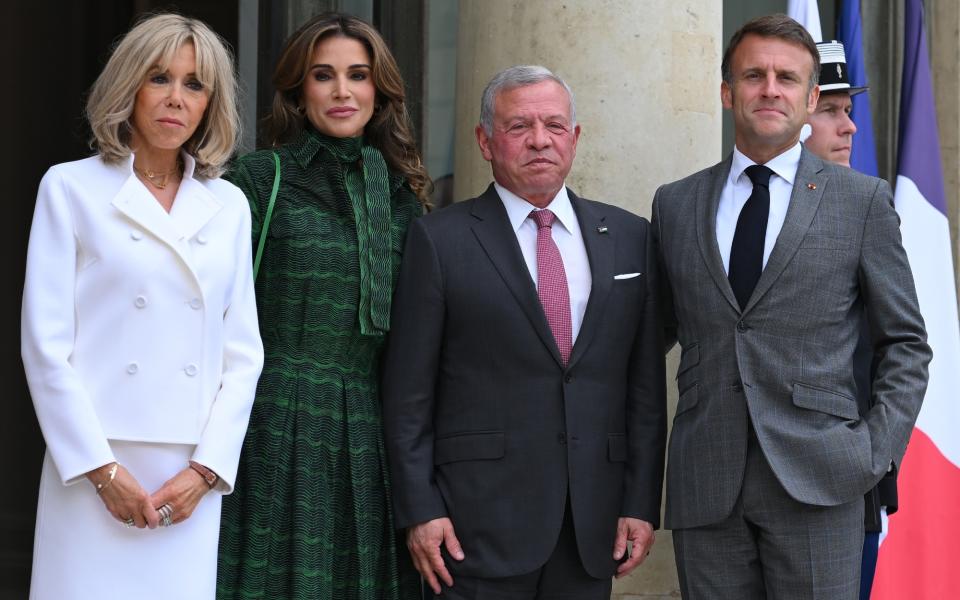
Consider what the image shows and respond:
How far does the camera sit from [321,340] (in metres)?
3.49

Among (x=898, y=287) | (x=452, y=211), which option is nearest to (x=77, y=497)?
(x=452, y=211)

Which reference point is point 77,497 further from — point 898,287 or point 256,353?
point 898,287

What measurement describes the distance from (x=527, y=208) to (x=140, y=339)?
115 cm

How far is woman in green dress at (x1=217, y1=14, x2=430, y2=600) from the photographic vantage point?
11.2 ft

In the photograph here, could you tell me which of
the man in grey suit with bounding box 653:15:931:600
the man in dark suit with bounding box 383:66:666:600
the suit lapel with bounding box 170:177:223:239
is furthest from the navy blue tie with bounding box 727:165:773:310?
the suit lapel with bounding box 170:177:223:239

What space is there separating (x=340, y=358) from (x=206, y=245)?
53cm

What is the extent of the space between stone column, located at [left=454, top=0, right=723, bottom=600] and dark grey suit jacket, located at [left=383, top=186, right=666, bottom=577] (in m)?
0.75

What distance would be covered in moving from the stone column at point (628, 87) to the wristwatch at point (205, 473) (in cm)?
167

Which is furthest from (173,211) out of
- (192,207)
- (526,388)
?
(526,388)

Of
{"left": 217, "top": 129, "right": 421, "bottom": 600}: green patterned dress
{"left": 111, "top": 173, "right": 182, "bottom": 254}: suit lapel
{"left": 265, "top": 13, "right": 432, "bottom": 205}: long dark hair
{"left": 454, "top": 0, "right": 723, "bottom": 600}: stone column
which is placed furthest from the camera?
{"left": 454, "top": 0, "right": 723, "bottom": 600}: stone column

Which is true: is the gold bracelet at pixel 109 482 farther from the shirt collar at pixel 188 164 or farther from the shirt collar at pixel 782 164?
the shirt collar at pixel 782 164

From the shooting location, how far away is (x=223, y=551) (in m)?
3.39

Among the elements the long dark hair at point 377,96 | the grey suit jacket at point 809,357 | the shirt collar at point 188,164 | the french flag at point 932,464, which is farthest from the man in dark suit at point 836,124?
the shirt collar at point 188,164

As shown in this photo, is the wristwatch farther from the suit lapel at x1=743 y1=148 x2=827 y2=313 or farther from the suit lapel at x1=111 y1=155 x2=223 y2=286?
the suit lapel at x1=743 y1=148 x2=827 y2=313
